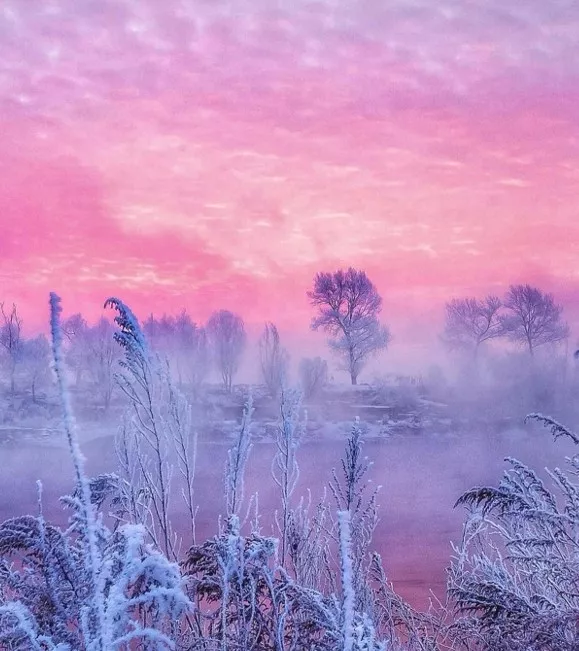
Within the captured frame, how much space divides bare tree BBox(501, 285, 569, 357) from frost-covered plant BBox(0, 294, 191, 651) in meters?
40.8

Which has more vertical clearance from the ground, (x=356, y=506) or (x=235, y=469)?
(x=235, y=469)

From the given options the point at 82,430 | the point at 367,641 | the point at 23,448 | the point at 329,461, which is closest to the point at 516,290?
the point at 329,461

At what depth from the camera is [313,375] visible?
35.7 meters

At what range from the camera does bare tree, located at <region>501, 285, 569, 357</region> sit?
1622 inches

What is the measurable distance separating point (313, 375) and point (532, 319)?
15.2 m

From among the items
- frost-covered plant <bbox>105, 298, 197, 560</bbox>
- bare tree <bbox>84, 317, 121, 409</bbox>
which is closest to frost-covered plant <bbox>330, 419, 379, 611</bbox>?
frost-covered plant <bbox>105, 298, 197, 560</bbox>

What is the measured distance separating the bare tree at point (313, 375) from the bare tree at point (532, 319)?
42.8 feet

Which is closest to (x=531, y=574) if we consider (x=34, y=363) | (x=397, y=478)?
(x=397, y=478)

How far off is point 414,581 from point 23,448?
21466 millimetres

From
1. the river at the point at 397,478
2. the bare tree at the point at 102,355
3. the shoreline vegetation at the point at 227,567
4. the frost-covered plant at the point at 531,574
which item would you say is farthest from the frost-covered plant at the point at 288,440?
the bare tree at the point at 102,355

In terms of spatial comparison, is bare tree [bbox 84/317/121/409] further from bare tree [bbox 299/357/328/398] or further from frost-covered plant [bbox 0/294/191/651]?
frost-covered plant [bbox 0/294/191/651]

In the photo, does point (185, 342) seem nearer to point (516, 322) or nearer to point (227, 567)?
point (516, 322)

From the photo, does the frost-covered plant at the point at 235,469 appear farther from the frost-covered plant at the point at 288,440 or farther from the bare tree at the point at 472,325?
the bare tree at the point at 472,325

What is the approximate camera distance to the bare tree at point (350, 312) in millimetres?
40031
